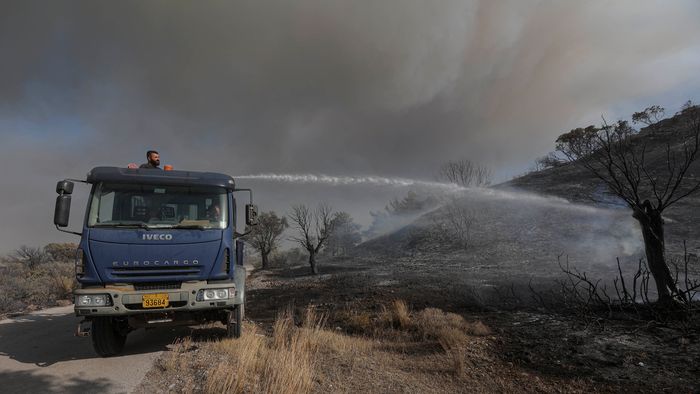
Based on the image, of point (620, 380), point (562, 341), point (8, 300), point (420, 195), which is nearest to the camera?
point (620, 380)

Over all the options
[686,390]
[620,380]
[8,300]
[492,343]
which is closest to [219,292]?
[492,343]

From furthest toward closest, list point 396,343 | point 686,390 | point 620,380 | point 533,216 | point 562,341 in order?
point 533,216, point 396,343, point 562,341, point 620,380, point 686,390

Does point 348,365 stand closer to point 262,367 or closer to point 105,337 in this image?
point 262,367

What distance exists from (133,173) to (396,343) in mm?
6350

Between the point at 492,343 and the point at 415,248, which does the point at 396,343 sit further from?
the point at 415,248

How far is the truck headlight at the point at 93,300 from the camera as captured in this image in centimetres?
593

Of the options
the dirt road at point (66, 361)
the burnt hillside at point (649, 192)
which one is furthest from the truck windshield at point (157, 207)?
the burnt hillside at point (649, 192)

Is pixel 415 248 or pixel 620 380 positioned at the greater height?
pixel 415 248

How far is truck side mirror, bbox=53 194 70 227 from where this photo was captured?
255 inches

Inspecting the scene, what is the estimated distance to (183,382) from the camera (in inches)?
218

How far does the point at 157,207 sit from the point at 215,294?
1918 millimetres

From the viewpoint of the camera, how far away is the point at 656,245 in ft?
28.2

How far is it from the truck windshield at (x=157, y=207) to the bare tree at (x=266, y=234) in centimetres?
3390

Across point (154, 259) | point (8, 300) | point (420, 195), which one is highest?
point (420, 195)
